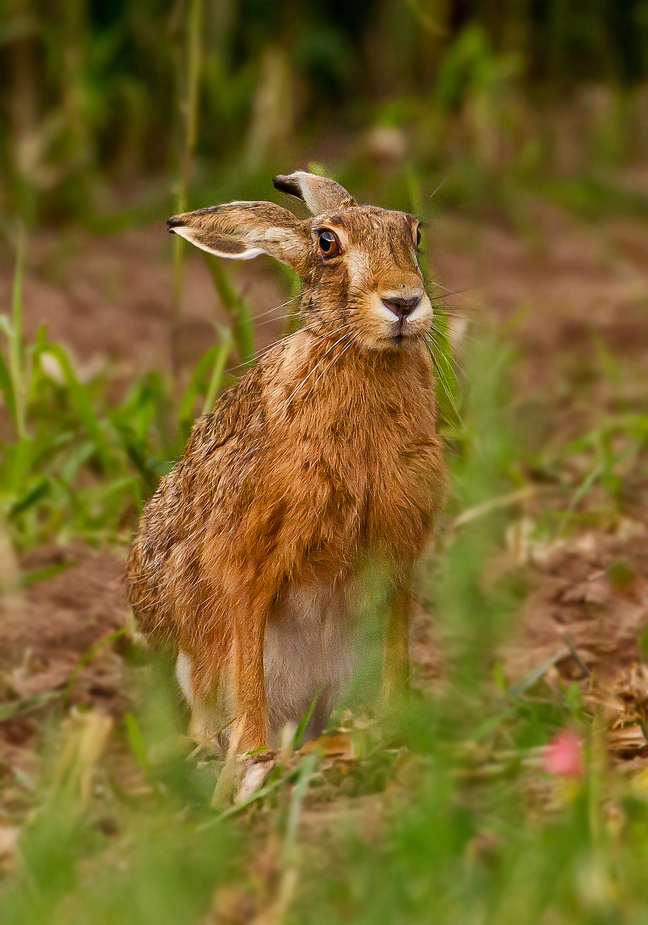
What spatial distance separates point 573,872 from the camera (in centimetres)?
248

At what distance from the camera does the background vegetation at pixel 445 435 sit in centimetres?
260

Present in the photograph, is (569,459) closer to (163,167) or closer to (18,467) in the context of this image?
(18,467)

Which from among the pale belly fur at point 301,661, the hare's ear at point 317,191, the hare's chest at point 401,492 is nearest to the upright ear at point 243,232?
the hare's ear at point 317,191

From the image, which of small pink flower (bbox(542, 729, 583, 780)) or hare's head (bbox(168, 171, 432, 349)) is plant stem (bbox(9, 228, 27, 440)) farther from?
small pink flower (bbox(542, 729, 583, 780))

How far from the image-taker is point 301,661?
3.76m

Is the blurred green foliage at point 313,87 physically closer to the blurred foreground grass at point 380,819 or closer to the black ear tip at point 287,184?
the black ear tip at point 287,184

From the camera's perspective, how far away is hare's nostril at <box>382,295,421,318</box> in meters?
Answer: 3.37

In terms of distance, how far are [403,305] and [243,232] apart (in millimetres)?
525

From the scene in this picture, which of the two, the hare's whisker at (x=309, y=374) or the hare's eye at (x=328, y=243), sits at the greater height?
the hare's eye at (x=328, y=243)

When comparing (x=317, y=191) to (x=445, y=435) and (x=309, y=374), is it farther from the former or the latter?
(x=445, y=435)

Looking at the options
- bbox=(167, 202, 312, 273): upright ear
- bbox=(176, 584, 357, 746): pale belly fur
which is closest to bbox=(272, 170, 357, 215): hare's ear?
bbox=(167, 202, 312, 273): upright ear

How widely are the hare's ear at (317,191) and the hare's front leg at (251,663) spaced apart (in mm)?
1012

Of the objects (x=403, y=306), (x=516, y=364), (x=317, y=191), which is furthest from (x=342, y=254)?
(x=516, y=364)

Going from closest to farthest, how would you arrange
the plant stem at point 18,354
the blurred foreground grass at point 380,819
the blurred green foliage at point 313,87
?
1. the blurred foreground grass at point 380,819
2. the plant stem at point 18,354
3. the blurred green foliage at point 313,87
